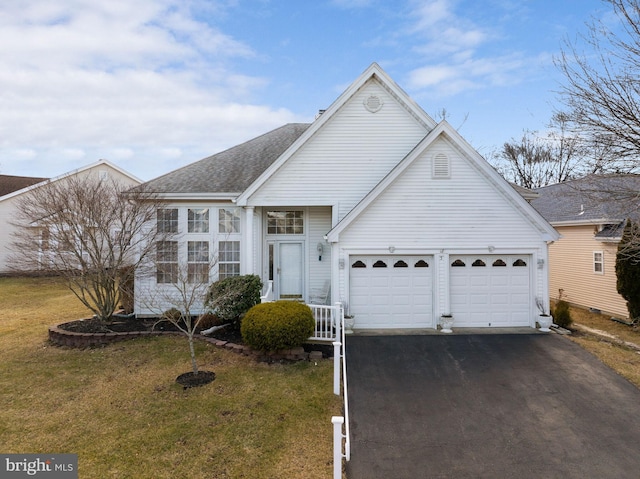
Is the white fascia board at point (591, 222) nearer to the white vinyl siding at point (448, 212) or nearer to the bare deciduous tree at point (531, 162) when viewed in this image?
the white vinyl siding at point (448, 212)

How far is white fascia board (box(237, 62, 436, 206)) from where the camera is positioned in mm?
11281

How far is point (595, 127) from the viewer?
35.6 feet

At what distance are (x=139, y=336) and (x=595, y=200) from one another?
1490 cm

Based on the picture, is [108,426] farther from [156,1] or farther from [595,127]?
[595,127]

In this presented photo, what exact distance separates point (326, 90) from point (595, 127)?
12.0 m

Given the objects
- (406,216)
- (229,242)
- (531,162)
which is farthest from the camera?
(531,162)

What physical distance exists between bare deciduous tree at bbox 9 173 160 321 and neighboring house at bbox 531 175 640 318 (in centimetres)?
1489

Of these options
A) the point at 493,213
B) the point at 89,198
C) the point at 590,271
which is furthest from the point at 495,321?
the point at 89,198

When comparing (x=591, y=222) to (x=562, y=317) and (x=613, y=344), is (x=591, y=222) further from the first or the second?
(x=613, y=344)

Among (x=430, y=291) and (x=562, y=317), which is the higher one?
(x=430, y=291)

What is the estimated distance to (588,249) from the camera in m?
15.7

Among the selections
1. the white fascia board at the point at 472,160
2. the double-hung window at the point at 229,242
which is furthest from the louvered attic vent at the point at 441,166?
the double-hung window at the point at 229,242

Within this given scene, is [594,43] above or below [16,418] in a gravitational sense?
above

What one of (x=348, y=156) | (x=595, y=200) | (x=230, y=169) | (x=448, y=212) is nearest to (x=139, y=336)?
(x=230, y=169)
